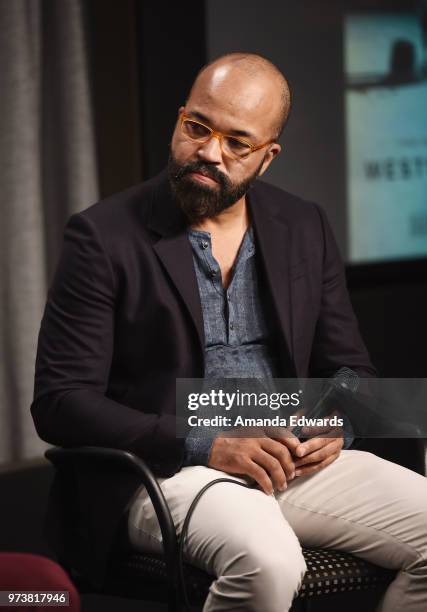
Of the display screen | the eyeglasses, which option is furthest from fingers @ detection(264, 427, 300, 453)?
the display screen

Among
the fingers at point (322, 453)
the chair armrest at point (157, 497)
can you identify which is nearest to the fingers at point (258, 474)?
the fingers at point (322, 453)

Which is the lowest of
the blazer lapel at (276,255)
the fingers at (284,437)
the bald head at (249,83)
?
the fingers at (284,437)

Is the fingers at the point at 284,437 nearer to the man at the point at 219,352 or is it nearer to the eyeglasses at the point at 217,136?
the man at the point at 219,352

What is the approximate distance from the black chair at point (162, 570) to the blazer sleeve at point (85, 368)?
0.05m

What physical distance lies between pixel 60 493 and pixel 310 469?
580 millimetres

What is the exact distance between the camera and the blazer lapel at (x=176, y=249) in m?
2.51

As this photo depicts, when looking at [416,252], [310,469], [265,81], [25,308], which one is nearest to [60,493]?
[310,469]

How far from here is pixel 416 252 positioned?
479 centimetres

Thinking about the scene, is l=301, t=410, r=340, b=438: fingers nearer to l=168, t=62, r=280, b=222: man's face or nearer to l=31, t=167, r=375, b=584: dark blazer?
l=31, t=167, r=375, b=584: dark blazer

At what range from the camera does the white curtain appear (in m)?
3.84

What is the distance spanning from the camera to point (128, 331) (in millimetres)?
2498

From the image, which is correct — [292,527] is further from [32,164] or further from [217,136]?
[32,164]

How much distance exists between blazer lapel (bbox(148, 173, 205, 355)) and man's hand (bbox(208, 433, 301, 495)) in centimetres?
25

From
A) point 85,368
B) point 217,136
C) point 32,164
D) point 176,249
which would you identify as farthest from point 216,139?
point 32,164
